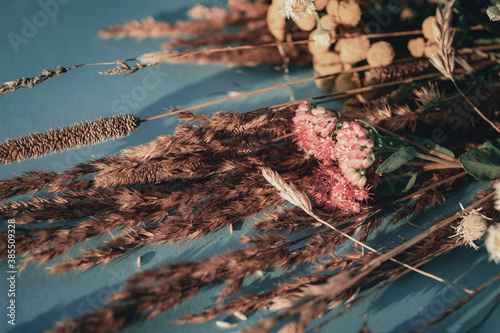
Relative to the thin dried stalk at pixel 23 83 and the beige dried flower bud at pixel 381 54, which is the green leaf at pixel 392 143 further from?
the thin dried stalk at pixel 23 83

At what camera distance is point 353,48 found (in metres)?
1.11

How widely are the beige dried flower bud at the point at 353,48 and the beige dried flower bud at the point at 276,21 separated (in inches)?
7.6

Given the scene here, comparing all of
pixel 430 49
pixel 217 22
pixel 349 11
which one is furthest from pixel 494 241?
pixel 217 22

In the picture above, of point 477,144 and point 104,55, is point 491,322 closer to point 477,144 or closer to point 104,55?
point 477,144

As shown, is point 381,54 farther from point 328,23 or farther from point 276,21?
point 276,21

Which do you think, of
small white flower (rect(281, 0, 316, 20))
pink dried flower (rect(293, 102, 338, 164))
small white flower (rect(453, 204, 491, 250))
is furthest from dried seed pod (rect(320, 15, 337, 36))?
small white flower (rect(453, 204, 491, 250))

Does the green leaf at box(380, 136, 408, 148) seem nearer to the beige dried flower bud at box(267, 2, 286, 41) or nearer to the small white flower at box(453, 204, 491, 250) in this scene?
the small white flower at box(453, 204, 491, 250)

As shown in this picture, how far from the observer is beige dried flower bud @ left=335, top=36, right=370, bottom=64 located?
3.64 feet

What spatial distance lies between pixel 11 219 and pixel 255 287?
2.22 feet

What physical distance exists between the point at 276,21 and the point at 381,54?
13.5 inches

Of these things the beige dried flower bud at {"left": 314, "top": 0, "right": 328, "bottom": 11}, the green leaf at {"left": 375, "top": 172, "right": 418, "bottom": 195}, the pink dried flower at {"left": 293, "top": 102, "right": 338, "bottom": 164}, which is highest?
the beige dried flower bud at {"left": 314, "top": 0, "right": 328, "bottom": 11}

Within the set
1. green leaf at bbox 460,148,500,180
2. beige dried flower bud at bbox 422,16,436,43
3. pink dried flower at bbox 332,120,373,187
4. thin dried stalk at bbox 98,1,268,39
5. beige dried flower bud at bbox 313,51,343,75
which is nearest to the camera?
pink dried flower at bbox 332,120,373,187

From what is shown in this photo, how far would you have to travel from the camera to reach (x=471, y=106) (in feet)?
3.40

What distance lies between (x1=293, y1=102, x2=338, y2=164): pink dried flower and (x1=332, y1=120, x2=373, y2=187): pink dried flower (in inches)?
1.3
